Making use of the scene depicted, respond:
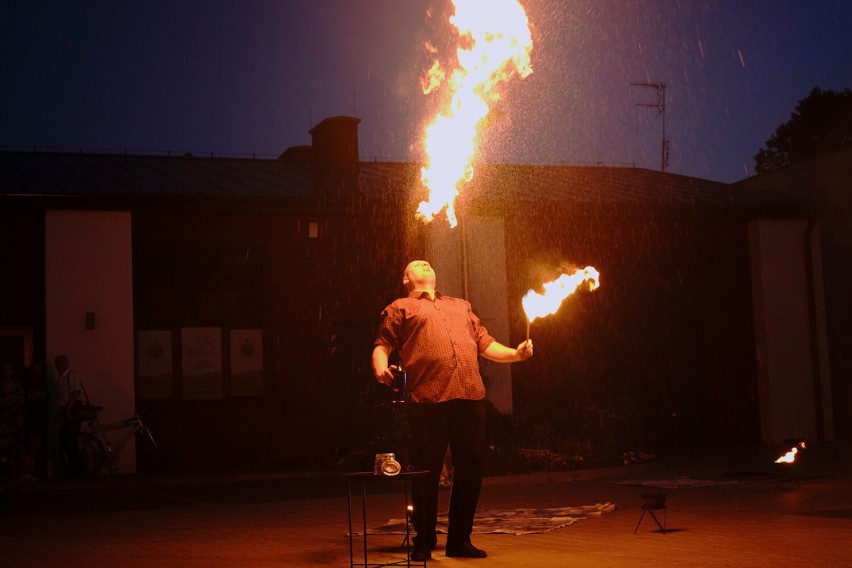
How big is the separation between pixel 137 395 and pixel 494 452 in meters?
6.88

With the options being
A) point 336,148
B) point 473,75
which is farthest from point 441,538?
point 336,148

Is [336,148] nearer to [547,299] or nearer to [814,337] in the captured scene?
[814,337]

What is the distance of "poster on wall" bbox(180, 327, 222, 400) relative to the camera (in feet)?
68.2

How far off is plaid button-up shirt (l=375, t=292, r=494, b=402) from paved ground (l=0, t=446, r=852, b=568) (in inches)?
47.3

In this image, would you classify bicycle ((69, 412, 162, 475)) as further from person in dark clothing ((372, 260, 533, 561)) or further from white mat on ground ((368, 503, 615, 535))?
person in dark clothing ((372, 260, 533, 561))

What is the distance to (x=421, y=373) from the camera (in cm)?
824

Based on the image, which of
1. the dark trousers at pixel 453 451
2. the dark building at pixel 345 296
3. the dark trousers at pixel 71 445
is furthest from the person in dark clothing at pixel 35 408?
the dark trousers at pixel 453 451

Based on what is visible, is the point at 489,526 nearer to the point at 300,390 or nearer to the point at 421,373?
the point at 421,373

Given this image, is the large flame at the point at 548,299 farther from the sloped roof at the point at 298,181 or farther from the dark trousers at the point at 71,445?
the sloped roof at the point at 298,181

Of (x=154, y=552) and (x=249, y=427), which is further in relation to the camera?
(x=249, y=427)

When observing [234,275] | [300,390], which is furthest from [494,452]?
[234,275]

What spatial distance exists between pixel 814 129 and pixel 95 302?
45239 mm

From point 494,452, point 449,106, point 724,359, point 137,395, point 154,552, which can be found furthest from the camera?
point 724,359

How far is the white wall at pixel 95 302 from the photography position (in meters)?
19.8
